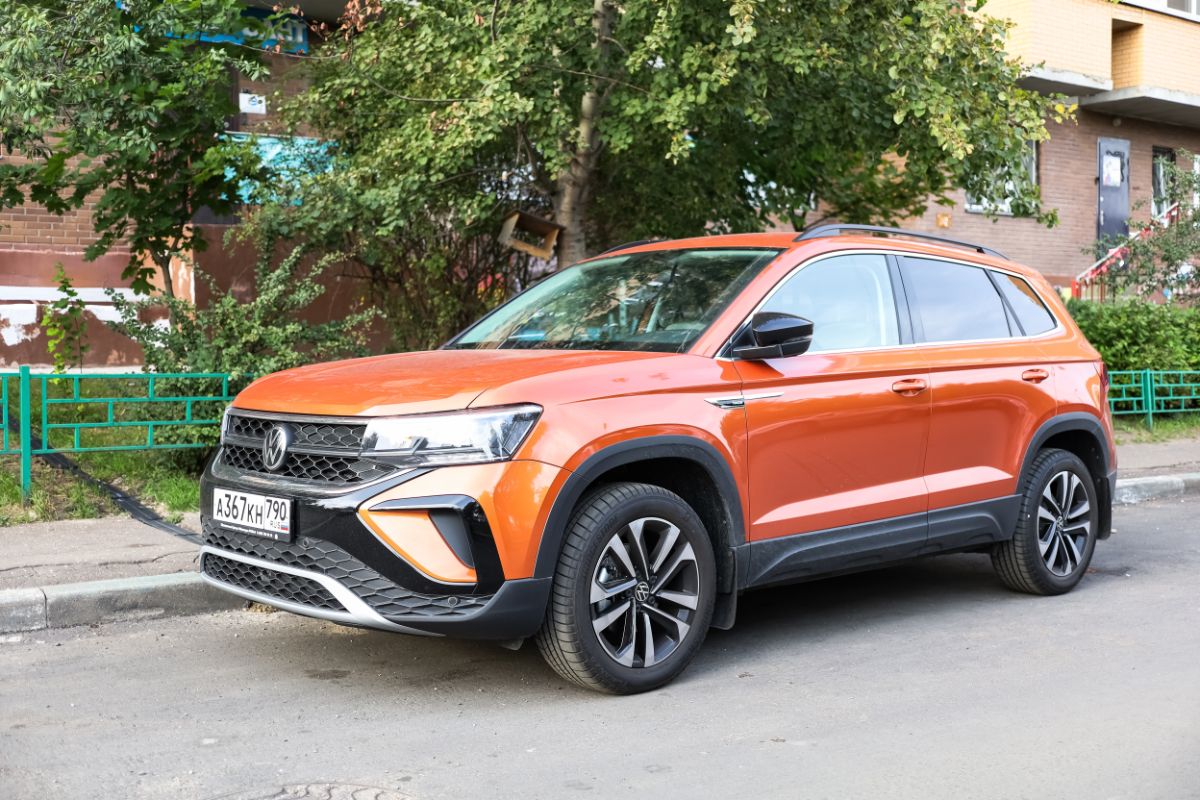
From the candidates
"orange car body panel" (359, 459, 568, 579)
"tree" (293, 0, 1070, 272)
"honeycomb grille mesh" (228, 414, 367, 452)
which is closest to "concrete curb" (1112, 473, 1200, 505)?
"tree" (293, 0, 1070, 272)

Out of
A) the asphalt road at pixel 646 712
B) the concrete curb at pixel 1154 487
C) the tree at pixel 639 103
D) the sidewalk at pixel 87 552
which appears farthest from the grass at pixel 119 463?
the concrete curb at pixel 1154 487

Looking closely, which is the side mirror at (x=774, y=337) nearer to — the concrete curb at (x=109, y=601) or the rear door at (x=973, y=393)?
the rear door at (x=973, y=393)

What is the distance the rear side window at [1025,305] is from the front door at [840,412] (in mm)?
996

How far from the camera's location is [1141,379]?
49.3 ft

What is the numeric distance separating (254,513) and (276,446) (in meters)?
0.26

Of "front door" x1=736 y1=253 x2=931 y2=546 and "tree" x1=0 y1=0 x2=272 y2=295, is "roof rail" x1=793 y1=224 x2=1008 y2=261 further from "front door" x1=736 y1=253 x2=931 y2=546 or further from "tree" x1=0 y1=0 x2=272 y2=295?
"tree" x1=0 y1=0 x2=272 y2=295

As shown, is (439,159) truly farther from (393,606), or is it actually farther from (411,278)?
(393,606)

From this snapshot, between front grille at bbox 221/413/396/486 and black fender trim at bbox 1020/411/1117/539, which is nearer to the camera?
front grille at bbox 221/413/396/486

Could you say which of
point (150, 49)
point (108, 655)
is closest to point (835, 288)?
point (108, 655)

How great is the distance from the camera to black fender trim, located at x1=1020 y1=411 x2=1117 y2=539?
652cm

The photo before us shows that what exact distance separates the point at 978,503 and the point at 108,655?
3966 mm

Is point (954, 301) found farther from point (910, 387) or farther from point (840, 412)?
point (840, 412)

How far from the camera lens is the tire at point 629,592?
4.68 metres

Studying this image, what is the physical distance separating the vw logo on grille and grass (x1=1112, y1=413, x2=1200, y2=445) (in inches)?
451
